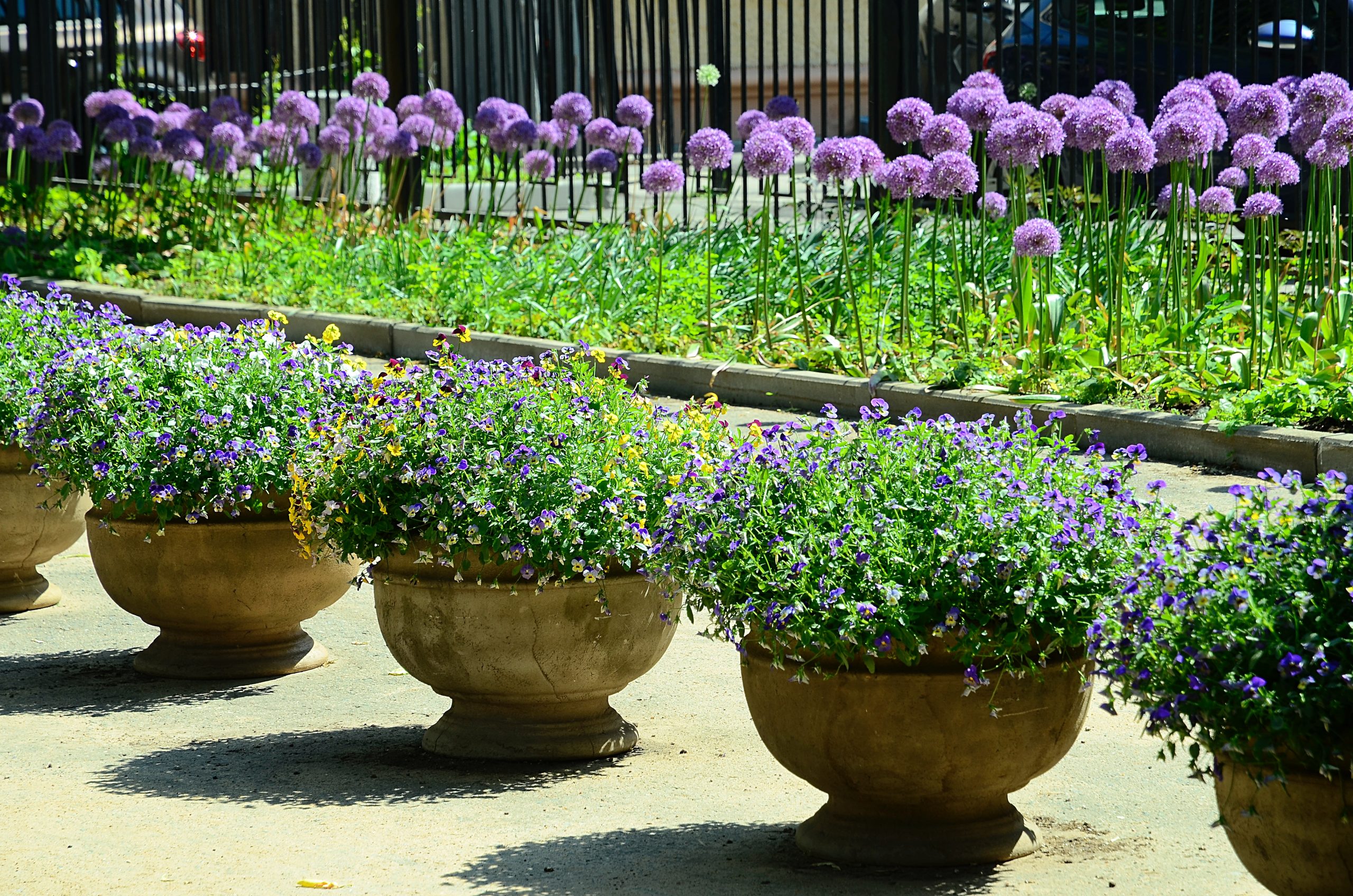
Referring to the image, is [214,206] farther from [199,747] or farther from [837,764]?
[837,764]

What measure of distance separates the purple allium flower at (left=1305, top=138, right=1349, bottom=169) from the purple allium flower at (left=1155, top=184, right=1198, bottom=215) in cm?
85

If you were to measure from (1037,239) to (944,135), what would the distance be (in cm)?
86

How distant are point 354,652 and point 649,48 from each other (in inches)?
332

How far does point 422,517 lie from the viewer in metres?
4.27

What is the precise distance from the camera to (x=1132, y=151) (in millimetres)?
7645

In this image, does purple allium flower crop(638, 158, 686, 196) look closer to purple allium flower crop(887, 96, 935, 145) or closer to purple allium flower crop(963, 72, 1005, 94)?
purple allium flower crop(887, 96, 935, 145)

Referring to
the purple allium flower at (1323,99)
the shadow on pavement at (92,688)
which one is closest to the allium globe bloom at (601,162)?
the purple allium flower at (1323,99)

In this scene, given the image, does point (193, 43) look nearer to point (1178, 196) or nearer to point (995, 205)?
point (995, 205)

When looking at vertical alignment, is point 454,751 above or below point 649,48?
below

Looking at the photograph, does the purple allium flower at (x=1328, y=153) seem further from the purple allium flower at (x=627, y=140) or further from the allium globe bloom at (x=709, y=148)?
the purple allium flower at (x=627, y=140)

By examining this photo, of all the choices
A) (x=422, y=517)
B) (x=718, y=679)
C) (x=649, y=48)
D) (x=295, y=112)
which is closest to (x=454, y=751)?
(x=422, y=517)

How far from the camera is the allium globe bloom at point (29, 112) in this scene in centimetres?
1352

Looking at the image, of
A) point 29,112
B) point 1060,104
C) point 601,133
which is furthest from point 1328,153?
point 29,112

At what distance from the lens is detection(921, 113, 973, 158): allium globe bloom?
8523 millimetres
